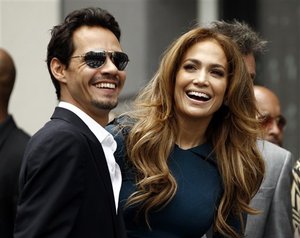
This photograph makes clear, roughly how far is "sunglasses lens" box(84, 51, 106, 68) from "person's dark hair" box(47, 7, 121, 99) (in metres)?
0.09

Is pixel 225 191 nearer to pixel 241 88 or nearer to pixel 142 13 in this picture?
pixel 241 88

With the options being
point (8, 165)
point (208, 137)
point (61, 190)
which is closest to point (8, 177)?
point (8, 165)

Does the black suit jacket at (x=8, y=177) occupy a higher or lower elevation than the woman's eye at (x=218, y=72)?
lower

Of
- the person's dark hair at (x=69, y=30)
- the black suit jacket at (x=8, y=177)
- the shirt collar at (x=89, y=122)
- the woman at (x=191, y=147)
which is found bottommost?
the black suit jacket at (x=8, y=177)

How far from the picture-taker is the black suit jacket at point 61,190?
3658 mm

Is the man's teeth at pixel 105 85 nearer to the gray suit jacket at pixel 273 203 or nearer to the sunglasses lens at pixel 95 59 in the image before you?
the sunglasses lens at pixel 95 59

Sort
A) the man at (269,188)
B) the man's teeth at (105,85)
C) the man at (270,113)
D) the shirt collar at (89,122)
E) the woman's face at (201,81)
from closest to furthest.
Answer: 1. the shirt collar at (89,122)
2. the man's teeth at (105,85)
3. the woman's face at (201,81)
4. the man at (269,188)
5. the man at (270,113)

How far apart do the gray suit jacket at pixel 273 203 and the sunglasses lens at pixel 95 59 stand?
54.9 inches

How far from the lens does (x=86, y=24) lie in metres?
4.15

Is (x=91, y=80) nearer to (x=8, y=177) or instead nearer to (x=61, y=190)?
(x=61, y=190)

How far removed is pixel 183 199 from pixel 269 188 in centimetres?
83

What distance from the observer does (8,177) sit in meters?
5.98

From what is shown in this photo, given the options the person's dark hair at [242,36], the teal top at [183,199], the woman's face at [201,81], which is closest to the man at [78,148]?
the teal top at [183,199]

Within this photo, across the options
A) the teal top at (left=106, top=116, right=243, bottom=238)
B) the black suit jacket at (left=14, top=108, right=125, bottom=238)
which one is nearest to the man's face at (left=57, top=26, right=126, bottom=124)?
the black suit jacket at (left=14, top=108, right=125, bottom=238)
